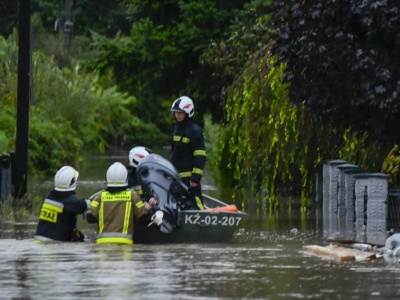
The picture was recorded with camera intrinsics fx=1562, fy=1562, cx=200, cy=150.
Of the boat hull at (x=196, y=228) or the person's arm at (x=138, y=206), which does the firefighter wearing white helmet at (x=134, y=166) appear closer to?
the boat hull at (x=196, y=228)

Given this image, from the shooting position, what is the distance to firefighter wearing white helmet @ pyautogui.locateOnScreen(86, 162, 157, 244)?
60.0 feet

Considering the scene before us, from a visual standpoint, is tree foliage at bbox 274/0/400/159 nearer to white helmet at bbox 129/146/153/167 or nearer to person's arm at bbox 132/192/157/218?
white helmet at bbox 129/146/153/167

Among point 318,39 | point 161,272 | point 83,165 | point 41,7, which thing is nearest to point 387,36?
point 318,39

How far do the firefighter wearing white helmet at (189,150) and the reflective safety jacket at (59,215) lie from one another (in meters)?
1.55

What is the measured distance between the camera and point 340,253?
→ 637 inches

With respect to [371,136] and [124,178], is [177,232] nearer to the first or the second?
[124,178]

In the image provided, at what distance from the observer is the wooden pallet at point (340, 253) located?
15953 millimetres

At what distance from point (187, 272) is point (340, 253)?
2181 mm

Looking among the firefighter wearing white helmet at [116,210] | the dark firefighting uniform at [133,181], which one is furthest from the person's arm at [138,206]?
the dark firefighting uniform at [133,181]

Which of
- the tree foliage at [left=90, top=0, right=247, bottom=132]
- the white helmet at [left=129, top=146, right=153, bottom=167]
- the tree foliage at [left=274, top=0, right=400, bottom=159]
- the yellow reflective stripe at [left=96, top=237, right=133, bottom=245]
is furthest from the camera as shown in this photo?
the tree foliage at [left=90, top=0, right=247, bottom=132]

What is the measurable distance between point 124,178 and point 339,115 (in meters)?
4.46

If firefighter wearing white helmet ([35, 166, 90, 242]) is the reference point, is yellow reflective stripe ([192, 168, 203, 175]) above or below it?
above

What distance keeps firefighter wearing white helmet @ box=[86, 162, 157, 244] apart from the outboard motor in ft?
2.16

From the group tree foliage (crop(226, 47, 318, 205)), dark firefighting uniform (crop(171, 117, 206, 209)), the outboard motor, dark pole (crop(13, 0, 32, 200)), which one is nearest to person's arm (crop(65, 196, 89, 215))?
the outboard motor
